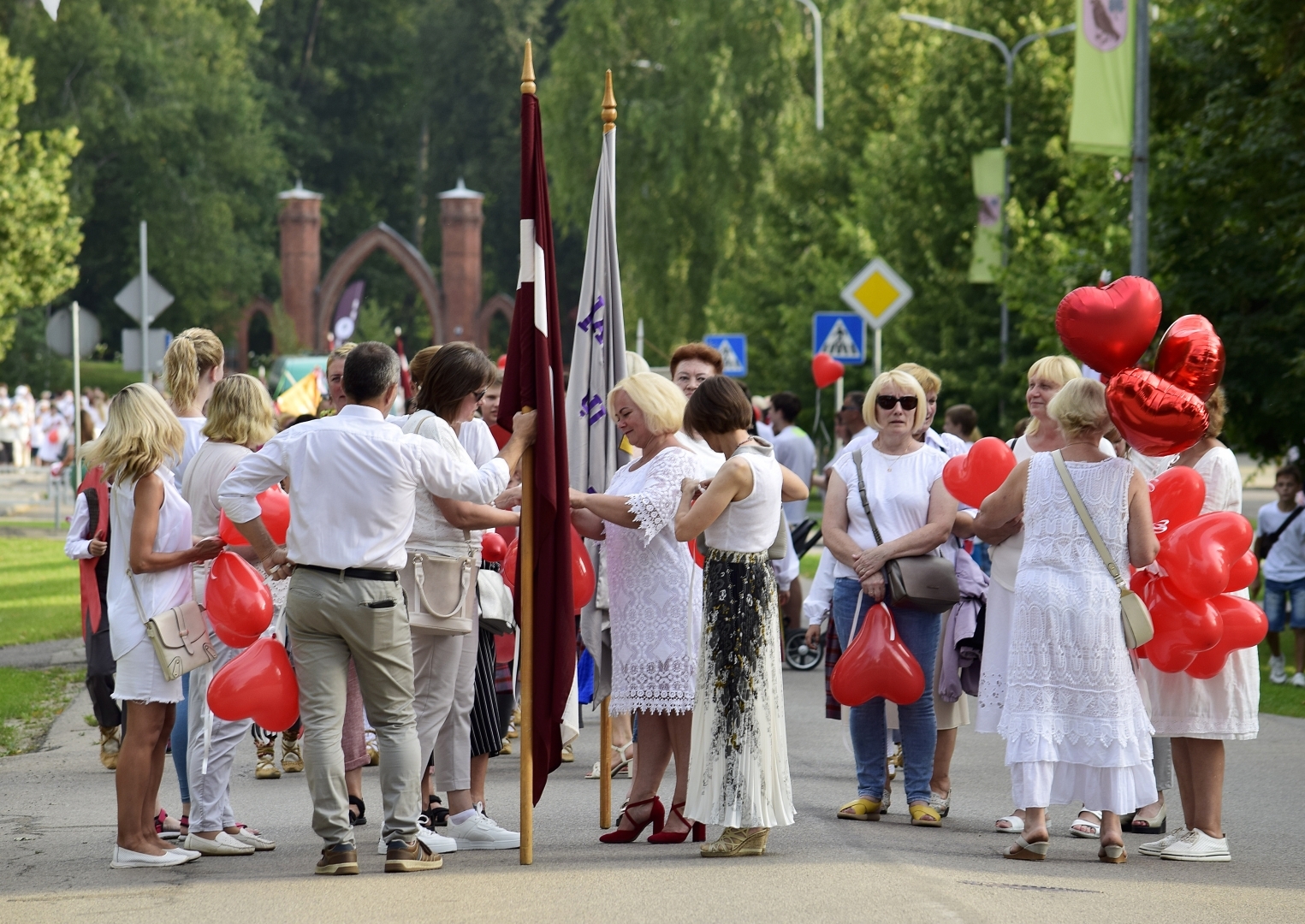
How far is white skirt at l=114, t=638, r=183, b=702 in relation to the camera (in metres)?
7.11

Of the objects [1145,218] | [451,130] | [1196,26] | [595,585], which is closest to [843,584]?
[595,585]

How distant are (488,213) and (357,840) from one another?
3019 inches

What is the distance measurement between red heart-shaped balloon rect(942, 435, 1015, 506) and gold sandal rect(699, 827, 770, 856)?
5.91 ft

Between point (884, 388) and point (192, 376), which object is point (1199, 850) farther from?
point (192, 376)

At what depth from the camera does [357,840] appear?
25.4ft

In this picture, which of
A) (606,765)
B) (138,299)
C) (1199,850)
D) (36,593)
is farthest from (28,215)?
(1199,850)

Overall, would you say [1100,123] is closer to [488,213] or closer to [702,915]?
[702,915]

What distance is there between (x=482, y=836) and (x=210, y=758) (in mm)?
1142

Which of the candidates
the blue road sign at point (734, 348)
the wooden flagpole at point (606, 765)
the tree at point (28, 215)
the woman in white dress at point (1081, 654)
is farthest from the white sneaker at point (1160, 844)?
the tree at point (28, 215)

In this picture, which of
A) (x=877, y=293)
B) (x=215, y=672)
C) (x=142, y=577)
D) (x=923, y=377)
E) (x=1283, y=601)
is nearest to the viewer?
(x=142, y=577)

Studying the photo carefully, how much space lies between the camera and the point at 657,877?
6.89 metres

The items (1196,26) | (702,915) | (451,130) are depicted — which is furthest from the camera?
(451,130)

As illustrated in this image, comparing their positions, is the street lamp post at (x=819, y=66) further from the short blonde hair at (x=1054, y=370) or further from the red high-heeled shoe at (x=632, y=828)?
the red high-heeled shoe at (x=632, y=828)

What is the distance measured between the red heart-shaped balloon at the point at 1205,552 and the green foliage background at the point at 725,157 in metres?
8.40
